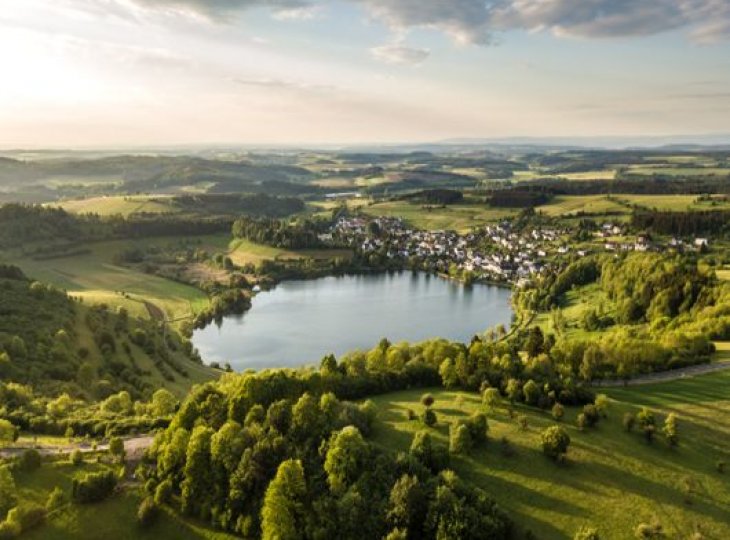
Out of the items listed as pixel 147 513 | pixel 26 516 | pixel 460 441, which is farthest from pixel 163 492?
pixel 460 441

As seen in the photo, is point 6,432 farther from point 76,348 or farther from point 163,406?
point 76,348

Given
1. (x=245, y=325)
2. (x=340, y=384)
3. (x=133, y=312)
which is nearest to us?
(x=340, y=384)

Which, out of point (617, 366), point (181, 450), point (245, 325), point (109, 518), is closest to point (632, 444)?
point (617, 366)

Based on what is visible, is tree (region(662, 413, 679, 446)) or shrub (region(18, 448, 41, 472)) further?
tree (region(662, 413, 679, 446))

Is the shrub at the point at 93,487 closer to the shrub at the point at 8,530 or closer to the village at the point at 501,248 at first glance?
the shrub at the point at 8,530

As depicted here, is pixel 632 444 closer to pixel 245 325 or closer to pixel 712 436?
pixel 712 436

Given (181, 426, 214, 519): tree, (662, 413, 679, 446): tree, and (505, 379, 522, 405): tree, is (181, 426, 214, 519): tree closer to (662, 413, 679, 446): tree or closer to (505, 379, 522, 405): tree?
(505, 379, 522, 405): tree

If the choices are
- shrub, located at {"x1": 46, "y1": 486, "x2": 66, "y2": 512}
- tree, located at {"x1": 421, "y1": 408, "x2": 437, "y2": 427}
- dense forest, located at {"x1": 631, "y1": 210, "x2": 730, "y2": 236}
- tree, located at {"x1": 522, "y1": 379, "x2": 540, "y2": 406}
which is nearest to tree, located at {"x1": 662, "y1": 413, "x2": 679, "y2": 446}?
tree, located at {"x1": 522, "y1": 379, "x2": 540, "y2": 406}
